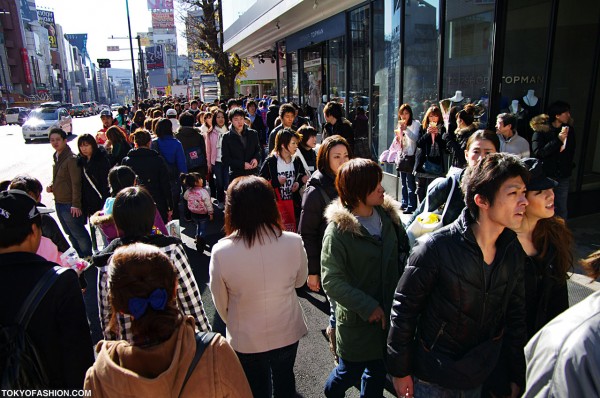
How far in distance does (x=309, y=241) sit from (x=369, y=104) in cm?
714

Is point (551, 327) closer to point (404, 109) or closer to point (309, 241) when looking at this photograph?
point (309, 241)

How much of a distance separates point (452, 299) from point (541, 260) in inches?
26.9

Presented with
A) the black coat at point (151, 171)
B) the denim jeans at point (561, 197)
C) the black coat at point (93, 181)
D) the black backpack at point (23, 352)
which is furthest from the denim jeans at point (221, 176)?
the black backpack at point (23, 352)

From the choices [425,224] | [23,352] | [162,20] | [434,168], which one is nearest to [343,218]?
[425,224]

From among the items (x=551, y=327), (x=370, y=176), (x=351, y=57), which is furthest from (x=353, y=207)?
(x=351, y=57)

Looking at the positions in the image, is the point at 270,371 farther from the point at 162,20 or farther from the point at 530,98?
the point at 162,20

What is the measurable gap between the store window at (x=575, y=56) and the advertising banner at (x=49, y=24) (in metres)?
130

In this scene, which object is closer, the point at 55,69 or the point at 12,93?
the point at 12,93

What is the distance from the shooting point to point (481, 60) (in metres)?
6.82

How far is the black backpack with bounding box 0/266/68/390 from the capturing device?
1752 millimetres

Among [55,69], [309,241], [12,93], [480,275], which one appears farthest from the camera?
[55,69]

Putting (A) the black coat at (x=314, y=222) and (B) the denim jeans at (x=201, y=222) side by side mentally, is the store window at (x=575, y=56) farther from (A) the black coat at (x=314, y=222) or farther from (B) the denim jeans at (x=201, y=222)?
(B) the denim jeans at (x=201, y=222)

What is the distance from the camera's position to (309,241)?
136 inches

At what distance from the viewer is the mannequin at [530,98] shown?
22.8ft
